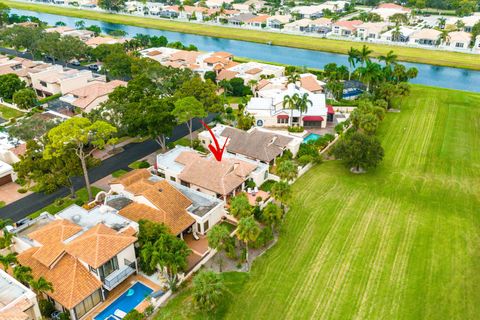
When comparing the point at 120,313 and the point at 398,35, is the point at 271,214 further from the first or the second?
the point at 398,35

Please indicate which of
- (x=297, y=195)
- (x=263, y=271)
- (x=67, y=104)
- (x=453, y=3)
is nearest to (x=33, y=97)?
(x=67, y=104)

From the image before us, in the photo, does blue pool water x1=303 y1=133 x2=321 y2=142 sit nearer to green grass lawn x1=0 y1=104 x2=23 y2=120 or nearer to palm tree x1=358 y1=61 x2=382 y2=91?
palm tree x1=358 y1=61 x2=382 y2=91

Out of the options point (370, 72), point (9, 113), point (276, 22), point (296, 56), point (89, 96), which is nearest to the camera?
point (89, 96)

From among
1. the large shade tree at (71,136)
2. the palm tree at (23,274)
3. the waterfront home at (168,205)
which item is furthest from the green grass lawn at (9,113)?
the palm tree at (23,274)

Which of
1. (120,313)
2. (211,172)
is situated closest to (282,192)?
(211,172)

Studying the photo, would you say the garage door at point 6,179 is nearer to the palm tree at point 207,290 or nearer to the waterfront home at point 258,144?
the waterfront home at point 258,144
